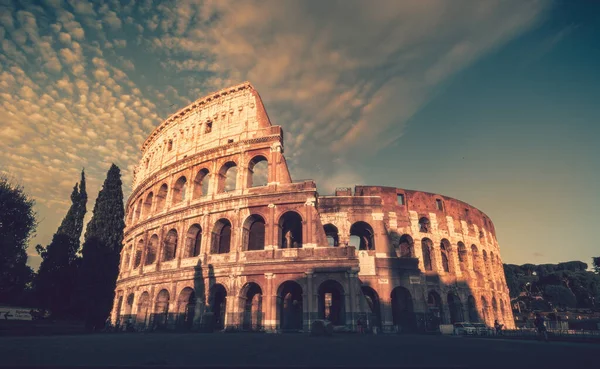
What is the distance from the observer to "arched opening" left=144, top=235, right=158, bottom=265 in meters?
26.1

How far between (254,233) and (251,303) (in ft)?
17.7

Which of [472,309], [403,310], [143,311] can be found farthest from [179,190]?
[472,309]

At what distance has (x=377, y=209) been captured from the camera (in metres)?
24.9

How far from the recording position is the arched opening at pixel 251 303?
20.4 m

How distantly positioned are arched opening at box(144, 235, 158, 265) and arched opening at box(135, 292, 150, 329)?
2662mm

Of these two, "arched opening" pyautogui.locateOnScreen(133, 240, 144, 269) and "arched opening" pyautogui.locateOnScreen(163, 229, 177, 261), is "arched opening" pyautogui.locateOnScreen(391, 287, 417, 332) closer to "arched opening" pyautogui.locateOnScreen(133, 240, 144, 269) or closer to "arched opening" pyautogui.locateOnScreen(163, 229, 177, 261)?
"arched opening" pyautogui.locateOnScreen(163, 229, 177, 261)

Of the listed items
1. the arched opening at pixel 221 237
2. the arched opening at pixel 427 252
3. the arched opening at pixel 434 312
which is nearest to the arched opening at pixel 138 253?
the arched opening at pixel 221 237

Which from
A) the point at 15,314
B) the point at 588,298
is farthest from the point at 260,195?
the point at 588,298

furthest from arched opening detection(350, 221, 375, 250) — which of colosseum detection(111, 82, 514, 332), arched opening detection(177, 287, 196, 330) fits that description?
arched opening detection(177, 287, 196, 330)

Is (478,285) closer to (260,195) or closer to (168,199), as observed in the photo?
(260,195)

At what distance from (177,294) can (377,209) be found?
16637 mm

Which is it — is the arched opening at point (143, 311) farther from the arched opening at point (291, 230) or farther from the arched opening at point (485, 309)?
the arched opening at point (485, 309)

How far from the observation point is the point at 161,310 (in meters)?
23.5

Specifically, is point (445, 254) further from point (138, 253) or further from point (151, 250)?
point (138, 253)
